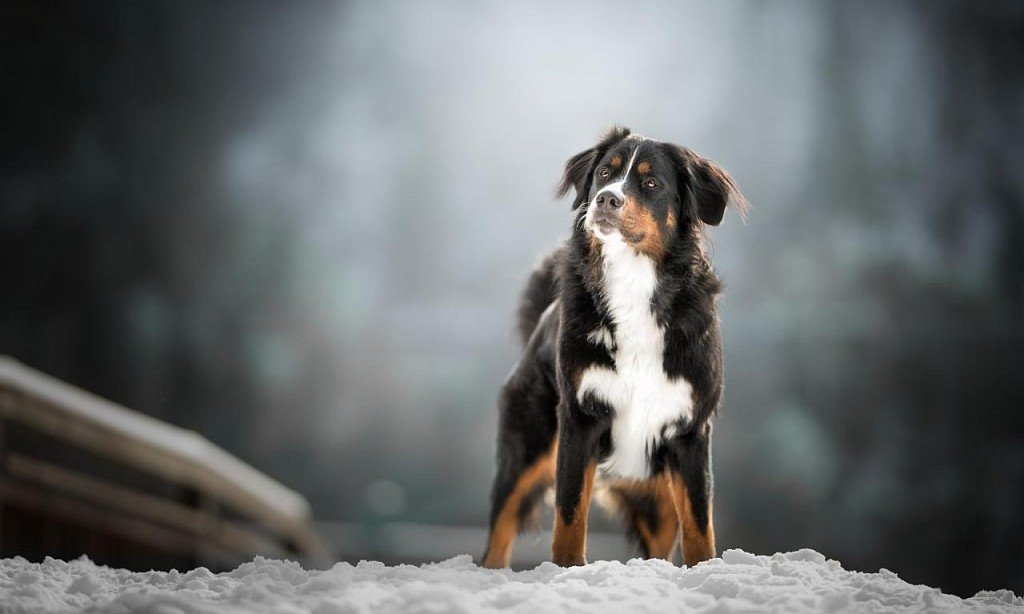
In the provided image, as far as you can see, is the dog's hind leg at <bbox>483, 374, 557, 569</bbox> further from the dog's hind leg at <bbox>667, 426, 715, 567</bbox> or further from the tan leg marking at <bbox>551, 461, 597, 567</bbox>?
the dog's hind leg at <bbox>667, 426, 715, 567</bbox>

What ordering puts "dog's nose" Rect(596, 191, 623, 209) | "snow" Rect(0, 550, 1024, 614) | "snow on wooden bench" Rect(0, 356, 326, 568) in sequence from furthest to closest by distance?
"snow on wooden bench" Rect(0, 356, 326, 568), "dog's nose" Rect(596, 191, 623, 209), "snow" Rect(0, 550, 1024, 614)

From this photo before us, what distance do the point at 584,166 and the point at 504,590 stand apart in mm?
1611

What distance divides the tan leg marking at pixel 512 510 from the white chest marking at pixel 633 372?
0.33 meters

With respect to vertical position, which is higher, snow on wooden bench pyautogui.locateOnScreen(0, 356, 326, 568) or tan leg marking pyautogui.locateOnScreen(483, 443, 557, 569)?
snow on wooden bench pyautogui.locateOnScreen(0, 356, 326, 568)

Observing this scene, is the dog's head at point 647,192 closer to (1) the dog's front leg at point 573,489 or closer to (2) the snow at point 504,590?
(1) the dog's front leg at point 573,489

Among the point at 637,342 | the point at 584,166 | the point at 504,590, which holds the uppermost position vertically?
the point at 584,166

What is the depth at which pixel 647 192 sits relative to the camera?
3002 millimetres

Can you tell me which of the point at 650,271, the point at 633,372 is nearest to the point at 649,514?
the point at 633,372

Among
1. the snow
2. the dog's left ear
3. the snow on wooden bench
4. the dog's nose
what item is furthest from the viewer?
the snow on wooden bench

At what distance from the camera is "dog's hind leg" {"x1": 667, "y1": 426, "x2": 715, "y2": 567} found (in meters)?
3.00

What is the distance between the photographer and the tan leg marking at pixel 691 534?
9.82 ft

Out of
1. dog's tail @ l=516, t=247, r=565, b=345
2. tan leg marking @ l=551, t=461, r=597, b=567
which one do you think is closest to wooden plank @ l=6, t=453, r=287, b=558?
dog's tail @ l=516, t=247, r=565, b=345

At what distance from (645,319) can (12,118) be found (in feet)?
32.5

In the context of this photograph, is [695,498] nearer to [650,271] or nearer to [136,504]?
[650,271]
